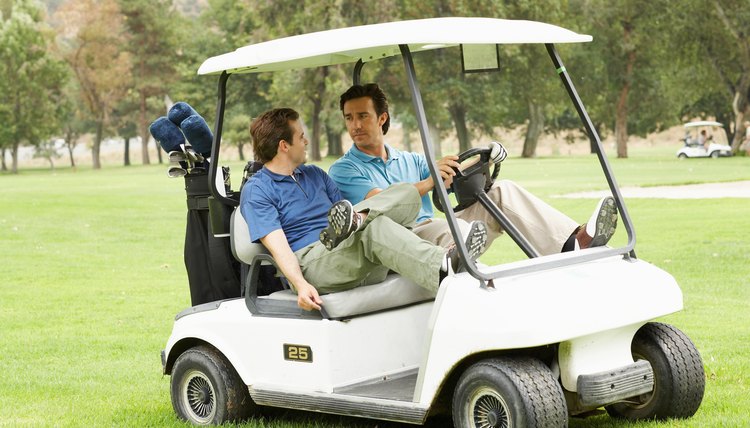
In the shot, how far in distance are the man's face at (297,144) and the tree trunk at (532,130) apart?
50.0 m

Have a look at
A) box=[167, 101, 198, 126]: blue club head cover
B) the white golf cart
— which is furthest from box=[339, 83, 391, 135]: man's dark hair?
box=[167, 101, 198, 126]: blue club head cover

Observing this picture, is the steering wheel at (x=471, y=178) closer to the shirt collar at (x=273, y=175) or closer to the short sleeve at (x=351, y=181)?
the short sleeve at (x=351, y=181)

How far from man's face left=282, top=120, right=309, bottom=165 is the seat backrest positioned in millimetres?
366

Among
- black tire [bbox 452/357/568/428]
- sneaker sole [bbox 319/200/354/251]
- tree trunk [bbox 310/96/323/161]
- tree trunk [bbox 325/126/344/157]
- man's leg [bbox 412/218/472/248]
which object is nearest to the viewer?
black tire [bbox 452/357/568/428]

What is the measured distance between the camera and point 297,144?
504cm

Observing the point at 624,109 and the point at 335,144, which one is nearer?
the point at 624,109

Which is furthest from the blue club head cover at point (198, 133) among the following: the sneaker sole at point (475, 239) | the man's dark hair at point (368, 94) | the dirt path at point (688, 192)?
the dirt path at point (688, 192)

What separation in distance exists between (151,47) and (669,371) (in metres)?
71.0

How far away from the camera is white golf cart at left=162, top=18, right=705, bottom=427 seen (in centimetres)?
406

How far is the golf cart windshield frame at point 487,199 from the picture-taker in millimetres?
4125

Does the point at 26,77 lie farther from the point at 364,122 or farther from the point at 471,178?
the point at 471,178

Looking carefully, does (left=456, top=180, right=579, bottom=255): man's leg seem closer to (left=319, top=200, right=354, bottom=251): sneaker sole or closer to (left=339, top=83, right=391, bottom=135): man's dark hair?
(left=339, top=83, right=391, bottom=135): man's dark hair

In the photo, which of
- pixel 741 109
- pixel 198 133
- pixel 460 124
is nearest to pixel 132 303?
pixel 198 133

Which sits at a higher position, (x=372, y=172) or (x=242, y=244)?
(x=372, y=172)
